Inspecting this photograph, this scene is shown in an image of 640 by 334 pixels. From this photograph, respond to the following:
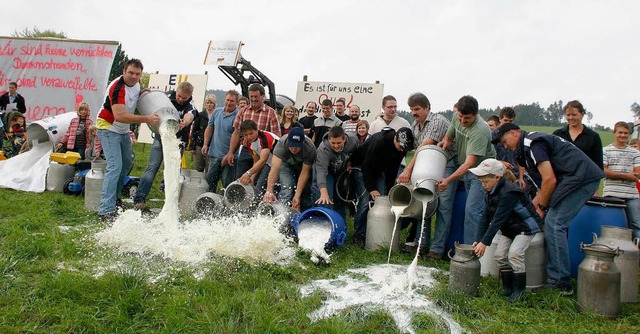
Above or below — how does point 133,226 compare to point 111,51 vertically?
below

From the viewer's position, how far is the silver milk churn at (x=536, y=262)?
4691 millimetres

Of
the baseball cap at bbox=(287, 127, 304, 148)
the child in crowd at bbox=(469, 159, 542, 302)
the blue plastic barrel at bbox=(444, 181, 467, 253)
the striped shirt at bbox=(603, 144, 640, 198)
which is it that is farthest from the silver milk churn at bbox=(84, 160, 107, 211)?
the striped shirt at bbox=(603, 144, 640, 198)

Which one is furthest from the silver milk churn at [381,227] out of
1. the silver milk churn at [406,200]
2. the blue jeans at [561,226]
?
the blue jeans at [561,226]

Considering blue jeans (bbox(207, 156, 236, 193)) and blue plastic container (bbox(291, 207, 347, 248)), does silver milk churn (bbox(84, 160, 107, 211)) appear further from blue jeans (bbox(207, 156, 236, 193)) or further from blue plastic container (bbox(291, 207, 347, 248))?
blue plastic container (bbox(291, 207, 347, 248))

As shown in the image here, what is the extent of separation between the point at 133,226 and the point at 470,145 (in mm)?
3637

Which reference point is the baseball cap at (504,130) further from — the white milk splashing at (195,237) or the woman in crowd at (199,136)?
the woman in crowd at (199,136)

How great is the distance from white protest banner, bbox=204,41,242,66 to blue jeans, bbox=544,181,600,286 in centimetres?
877

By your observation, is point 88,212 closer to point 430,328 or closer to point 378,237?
point 378,237

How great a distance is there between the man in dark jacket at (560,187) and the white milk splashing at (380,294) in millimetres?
1115

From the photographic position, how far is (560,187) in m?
4.69

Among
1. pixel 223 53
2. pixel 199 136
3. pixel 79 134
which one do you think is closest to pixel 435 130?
pixel 199 136

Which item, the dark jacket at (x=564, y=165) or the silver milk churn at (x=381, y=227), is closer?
the dark jacket at (x=564, y=165)

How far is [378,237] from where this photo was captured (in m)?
6.04

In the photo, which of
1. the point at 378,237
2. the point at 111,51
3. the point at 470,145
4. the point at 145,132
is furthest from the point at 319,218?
the point at 145,132
